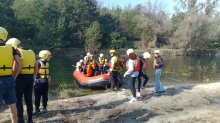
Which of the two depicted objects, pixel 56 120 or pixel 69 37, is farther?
pixel 69 37

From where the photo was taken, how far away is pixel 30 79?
18.1 feet

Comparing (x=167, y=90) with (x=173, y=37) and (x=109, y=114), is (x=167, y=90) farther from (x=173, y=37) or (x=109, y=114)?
(x=173, y=37)

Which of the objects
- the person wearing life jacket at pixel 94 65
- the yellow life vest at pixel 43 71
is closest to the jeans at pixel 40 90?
the yellow life vest at pixel 43 71

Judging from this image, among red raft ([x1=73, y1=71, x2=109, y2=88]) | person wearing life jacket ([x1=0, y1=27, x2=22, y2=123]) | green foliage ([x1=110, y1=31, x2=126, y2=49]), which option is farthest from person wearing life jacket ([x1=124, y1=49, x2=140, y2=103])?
green foliage ([x1=110, y1=31, x2=126, y2=49])

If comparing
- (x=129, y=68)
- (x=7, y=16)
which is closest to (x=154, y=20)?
(x=7, y=16)

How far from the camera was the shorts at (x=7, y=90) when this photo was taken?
177 inches

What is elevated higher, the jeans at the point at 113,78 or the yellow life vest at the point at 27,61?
the yellow life vest at the point at 27,61

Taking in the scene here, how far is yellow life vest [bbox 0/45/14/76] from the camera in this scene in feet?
14.5

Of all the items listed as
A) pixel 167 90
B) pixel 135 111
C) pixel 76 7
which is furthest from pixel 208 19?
pixel 135 111

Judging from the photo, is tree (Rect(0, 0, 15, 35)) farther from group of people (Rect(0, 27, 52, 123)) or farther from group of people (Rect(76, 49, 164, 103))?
group of people (Rect(0, 27, 52, 123))

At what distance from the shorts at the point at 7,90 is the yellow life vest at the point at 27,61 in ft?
2.63

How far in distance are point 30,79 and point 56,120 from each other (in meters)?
1.20

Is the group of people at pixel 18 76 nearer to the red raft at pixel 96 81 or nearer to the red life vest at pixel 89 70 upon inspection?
the red raft at pixel 96 81

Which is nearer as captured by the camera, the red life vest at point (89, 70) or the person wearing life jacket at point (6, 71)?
the person wearing life jacket at point (6, 71)
